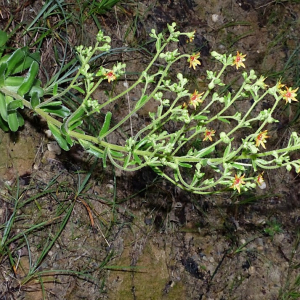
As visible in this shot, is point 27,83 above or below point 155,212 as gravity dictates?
above

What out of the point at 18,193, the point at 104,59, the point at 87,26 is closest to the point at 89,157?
the point at 18,193

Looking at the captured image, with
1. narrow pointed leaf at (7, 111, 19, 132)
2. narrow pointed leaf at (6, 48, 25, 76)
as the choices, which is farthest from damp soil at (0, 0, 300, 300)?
narrow pointed leaf at (6, 48, 25, 76)

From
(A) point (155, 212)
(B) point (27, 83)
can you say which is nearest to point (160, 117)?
(B) point (27, 83)

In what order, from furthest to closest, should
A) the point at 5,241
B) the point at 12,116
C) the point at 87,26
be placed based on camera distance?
the point at 87,26 < the point at 5,241 < the point at 12,116

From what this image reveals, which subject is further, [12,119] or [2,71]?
[12,119]

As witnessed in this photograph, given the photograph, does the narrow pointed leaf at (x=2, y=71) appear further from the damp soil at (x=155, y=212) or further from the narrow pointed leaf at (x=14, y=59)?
the damp soil at (x=155, y=212)

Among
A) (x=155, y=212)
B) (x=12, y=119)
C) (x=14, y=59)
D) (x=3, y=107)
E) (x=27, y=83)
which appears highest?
(x=14, y=59)

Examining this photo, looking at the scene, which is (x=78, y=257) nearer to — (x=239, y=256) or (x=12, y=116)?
(x=12, y=116)

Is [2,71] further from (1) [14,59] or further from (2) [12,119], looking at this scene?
(2) [12,119]

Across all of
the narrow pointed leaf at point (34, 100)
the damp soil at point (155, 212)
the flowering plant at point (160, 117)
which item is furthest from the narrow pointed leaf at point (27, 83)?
the damp soil at point (155, 212)
